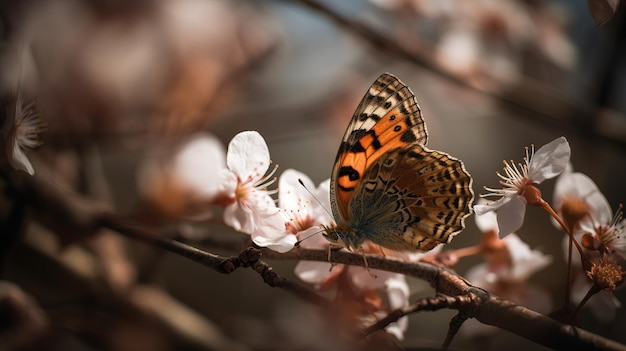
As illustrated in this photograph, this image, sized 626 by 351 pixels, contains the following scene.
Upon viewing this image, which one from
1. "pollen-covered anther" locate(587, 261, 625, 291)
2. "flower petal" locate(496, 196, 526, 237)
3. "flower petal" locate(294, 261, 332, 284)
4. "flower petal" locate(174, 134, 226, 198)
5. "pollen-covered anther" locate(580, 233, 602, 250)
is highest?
"flower petal" locate(174, 134, 226, 198)

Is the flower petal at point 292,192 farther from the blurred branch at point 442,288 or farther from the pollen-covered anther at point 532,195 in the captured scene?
the pollen-covered anther at point 532,195

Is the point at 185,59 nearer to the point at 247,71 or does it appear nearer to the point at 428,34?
the point at 247,71

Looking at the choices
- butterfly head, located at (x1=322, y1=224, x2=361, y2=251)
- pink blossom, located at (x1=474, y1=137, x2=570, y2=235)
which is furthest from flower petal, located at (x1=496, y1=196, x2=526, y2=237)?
butterfly head, located at (x1=322, y1=224, x2=361, y2=251)

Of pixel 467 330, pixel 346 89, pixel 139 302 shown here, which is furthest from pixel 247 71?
pixel 467 330

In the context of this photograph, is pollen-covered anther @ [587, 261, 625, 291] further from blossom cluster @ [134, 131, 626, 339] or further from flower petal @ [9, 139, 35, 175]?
flower petal @ [9, 139, 35, 175]

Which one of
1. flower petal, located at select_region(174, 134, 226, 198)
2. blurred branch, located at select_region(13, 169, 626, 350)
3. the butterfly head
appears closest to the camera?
blurred branch, located at select_region(13, 169, 626, 350)

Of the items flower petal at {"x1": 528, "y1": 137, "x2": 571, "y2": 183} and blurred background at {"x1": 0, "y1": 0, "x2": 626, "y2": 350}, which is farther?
blurred background at {"x1": 0, "y1": 0, "x2": 626, "y2": 350}

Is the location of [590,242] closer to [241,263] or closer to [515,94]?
[241,263]
